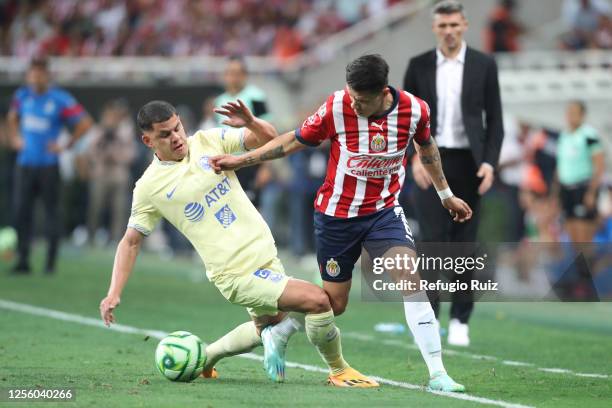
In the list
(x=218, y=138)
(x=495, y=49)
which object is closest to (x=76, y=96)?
(x=495, y=49)

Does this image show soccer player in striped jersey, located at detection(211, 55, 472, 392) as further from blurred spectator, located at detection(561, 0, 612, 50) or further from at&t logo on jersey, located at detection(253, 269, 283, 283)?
blurred spectator, located at detection(561, 0, 612, 50)

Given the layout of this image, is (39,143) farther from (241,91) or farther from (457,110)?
(457,110)

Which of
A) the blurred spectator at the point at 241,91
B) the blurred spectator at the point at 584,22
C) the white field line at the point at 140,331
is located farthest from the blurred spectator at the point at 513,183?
the white field line at the point at 140,331

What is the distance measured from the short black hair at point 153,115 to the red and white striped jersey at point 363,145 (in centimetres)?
81

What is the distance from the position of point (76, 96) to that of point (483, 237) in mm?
10166

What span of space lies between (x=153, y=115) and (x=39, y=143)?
8.39 metres

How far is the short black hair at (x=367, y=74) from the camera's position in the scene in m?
7.12

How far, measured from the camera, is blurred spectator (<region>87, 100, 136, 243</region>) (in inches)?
865

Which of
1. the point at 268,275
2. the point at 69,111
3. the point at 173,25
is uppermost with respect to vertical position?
the point at 173,25

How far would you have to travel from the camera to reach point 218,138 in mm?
7961

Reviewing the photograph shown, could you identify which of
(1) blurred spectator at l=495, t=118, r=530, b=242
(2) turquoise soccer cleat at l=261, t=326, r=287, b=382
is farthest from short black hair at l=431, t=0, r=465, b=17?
(1) blurred spectator at l=495, t=118, r=530, b=242

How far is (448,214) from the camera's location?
10.0 meters

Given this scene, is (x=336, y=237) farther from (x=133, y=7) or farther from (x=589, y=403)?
(x=133, y=7)

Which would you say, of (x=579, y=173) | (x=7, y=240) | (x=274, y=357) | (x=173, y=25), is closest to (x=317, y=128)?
(x=274, y=357)
